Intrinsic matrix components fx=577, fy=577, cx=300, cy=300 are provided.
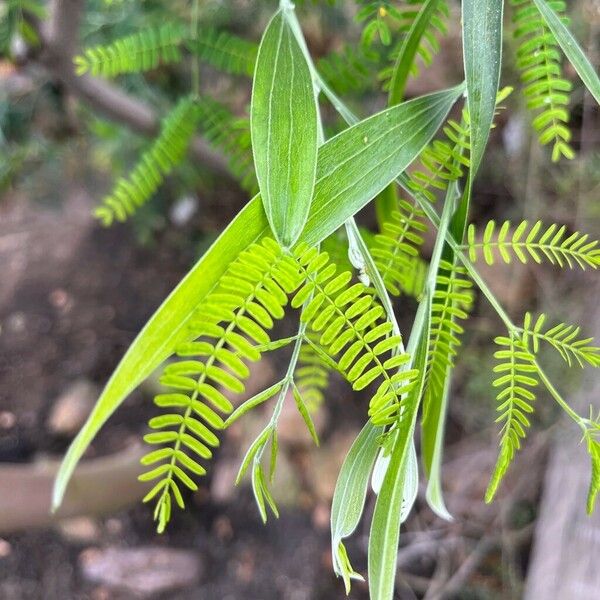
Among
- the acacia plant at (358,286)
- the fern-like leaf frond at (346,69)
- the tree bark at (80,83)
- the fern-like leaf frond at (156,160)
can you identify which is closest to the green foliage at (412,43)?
the acacia plant at (358,286)

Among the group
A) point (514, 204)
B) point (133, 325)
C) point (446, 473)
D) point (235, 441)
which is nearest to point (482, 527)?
point (446, 473)

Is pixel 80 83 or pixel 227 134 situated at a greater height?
pixel 80 83

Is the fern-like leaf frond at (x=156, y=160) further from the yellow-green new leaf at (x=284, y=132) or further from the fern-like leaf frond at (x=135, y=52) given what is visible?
the yellow-green new leaf at (x=284, y=132)

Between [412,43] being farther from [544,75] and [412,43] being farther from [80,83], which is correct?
[80,83]

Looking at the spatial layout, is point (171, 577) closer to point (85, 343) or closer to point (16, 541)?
point (16, 541)

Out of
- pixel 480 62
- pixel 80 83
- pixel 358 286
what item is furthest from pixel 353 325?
pixel 80 83
